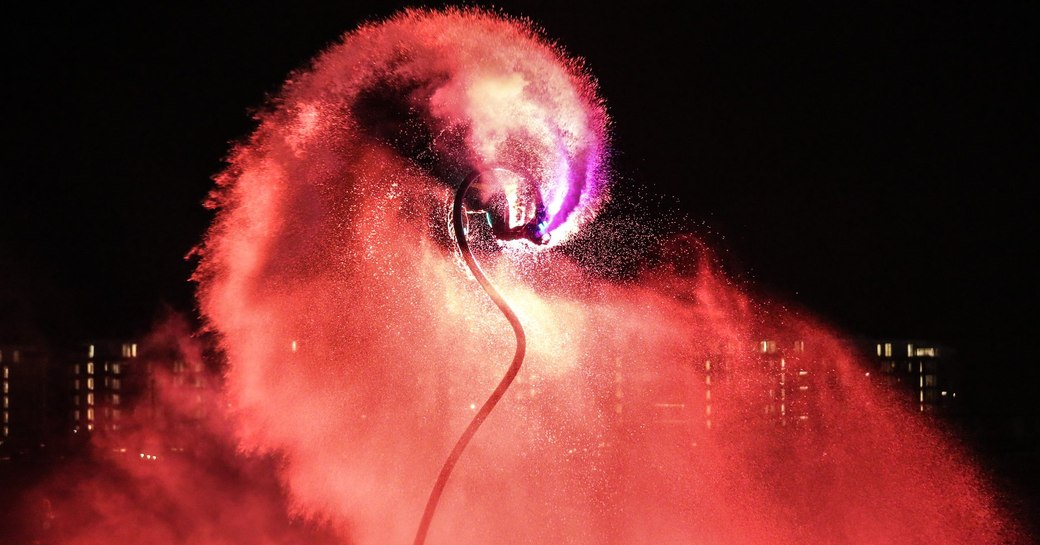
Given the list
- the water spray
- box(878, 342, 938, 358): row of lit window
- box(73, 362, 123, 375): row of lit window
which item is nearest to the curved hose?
the water spray

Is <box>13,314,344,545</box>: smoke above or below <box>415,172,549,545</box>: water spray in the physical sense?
below

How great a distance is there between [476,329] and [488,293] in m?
3.85

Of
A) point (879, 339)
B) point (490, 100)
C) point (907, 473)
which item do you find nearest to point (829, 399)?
point (907, 473)

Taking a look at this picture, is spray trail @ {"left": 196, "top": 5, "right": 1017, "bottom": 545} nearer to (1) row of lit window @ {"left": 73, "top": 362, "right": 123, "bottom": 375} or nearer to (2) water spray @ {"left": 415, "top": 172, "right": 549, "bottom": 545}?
(2) water spray @ {"left": 415, "top": 172, "right": 549, "bottom": 545}

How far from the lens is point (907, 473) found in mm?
10461

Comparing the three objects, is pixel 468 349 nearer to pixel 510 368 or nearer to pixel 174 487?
pixel 510 368

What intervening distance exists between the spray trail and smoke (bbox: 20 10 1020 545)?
0.03 meters

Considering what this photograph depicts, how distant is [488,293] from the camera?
12.6ft

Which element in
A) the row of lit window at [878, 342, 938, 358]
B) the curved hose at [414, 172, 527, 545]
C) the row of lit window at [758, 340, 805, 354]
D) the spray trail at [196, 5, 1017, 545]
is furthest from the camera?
the row of lit window at [878, 342, 938, 358]

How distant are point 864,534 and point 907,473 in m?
2.02

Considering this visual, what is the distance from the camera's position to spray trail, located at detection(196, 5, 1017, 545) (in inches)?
240

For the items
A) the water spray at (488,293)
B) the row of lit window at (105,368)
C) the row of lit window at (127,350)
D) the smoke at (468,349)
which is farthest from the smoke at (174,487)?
the row of lit window at (105,368)

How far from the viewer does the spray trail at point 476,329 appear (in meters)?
6.11

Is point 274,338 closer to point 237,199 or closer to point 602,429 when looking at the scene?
point 237,199
